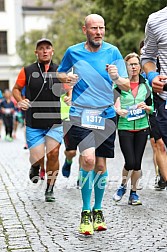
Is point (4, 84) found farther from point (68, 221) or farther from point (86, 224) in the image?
point (86, 224)

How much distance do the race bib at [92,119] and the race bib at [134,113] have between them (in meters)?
1.74

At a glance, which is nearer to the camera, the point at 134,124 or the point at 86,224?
the point at 86,224

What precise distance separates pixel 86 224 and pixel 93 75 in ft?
4.62

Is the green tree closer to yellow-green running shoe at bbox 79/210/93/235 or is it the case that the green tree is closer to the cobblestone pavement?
the cobblestone pavement

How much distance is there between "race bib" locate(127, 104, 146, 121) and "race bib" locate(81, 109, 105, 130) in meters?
1.74

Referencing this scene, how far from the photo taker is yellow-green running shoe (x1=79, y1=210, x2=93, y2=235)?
577 centimetres

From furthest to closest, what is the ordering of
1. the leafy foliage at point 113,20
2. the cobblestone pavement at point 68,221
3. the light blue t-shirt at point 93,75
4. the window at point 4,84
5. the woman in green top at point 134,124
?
the window at point 4,84 → the leafy foliage at point 113,20 → the woman in green top at point 134,124 → the light blue t-shirt at point 93,75 → the cobblestone pavement at point 68,221

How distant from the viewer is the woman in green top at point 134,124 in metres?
7.67

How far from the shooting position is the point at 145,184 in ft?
30.9

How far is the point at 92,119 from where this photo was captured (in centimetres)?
599

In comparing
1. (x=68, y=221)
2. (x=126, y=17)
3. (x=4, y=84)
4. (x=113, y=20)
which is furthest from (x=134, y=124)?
(x=4, y=84)

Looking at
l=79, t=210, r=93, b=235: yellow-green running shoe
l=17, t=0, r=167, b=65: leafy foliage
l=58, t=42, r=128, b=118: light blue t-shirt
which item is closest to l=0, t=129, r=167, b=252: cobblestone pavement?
l=79, t=210, r=93, b=235: yellow-green running shoe

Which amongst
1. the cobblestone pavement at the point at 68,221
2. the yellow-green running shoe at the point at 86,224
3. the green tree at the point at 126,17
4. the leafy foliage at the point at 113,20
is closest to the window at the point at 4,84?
the leafy foliage at the point at 113,20

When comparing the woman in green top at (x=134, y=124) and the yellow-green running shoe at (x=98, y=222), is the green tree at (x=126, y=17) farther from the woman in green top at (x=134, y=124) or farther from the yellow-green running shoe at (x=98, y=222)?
the yellow-green running shoe at (x=98, y=222)
